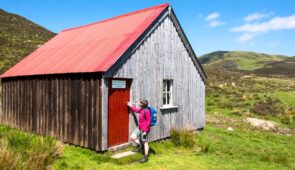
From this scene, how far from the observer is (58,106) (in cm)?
1234

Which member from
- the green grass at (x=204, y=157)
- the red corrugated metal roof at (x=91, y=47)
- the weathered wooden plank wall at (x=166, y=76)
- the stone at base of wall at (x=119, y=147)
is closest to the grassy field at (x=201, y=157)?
the green grass at (x=204, y=157)

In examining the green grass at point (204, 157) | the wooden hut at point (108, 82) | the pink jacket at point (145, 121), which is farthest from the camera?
the wooden hut at point (108, 82)

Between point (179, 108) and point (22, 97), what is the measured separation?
23.9 ft

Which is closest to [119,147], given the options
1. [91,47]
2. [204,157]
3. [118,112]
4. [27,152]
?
[118,112]

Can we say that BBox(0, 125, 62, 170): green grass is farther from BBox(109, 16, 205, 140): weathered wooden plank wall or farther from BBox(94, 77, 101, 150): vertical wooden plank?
BBox(109, 16, 205, 140): weathered wooden plank wall

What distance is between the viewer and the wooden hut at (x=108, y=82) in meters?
11.1

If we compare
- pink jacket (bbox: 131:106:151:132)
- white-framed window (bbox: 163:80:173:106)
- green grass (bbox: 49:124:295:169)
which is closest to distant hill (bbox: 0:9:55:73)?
white-framed window (bbox: 163:80:173:106)

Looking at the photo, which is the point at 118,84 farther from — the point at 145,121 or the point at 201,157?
the point at 201,157

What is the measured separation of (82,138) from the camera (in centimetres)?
1124

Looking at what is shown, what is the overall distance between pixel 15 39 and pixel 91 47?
126 ft

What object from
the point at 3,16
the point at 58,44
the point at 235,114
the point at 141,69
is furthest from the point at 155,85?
the point at 3,16

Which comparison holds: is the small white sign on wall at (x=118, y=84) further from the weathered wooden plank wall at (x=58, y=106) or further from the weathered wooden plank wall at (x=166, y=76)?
the weathered wooden plank wall at (x=58, y=106)

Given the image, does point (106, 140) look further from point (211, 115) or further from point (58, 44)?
point (211, 115)

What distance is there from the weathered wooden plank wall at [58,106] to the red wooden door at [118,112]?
59 cm
